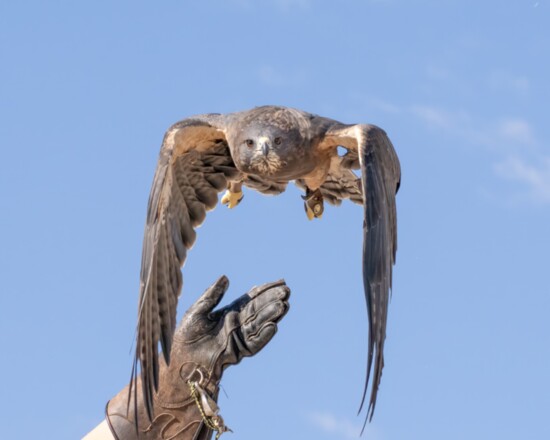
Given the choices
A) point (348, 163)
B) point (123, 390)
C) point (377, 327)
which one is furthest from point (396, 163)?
point (123, 390)

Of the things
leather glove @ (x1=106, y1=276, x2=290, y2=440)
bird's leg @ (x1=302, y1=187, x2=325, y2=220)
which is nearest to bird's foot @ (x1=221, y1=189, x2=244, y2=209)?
bird's leg @ (x1=302, y1=187, x2=325, y2=220)

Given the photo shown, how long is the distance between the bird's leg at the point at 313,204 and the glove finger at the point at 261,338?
5.35ft

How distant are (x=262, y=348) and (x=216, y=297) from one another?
54cm

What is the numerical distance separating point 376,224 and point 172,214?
2.16 m

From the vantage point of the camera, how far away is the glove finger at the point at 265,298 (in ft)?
45.8

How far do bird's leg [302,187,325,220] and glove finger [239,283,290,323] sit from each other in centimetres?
144

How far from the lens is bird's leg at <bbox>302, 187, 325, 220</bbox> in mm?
15273

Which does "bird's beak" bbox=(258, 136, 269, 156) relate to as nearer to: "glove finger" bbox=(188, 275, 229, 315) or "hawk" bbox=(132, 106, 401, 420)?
"hawk" bbox=(132, 106, 401, 420)

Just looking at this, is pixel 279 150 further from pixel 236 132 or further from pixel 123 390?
pixel 123 390

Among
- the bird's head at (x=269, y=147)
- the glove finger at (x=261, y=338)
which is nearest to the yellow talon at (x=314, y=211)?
the bird's head at (x=269, y=147)

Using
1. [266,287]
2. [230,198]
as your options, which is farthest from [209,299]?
[230,198]

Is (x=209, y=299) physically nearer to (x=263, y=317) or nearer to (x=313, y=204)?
(x=263, y=317)

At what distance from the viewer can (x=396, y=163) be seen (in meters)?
14.2

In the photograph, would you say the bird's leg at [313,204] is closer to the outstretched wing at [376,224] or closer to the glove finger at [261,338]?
the outstretched wing at [376,224]
